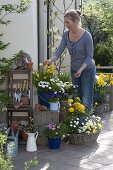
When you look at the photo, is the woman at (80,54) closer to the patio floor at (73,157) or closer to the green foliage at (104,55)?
the patio floor at (73,157)

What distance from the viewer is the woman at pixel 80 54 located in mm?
6953

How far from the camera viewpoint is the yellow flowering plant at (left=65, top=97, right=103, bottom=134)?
6.88 m

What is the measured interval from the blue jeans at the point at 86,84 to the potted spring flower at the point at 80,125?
0.75 feet

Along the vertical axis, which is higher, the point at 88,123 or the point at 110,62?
the point at 110,62

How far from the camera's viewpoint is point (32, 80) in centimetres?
712

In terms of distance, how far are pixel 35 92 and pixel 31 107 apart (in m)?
0.42

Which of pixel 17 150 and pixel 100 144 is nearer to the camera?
pixel 17 150

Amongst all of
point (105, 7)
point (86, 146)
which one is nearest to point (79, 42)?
point (86, 146)

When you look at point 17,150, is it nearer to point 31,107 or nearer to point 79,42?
point 31,107

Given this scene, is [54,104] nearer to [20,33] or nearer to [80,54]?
[80,54]

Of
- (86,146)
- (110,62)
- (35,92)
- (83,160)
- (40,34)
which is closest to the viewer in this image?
(83,160)

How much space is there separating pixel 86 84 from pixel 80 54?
1.58 feet

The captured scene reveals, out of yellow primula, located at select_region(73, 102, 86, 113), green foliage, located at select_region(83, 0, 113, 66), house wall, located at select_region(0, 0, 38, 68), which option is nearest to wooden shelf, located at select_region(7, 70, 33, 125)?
house wall, located at select_region(0, 0, 38, 68)

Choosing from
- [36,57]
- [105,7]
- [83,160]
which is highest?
[105,7]
